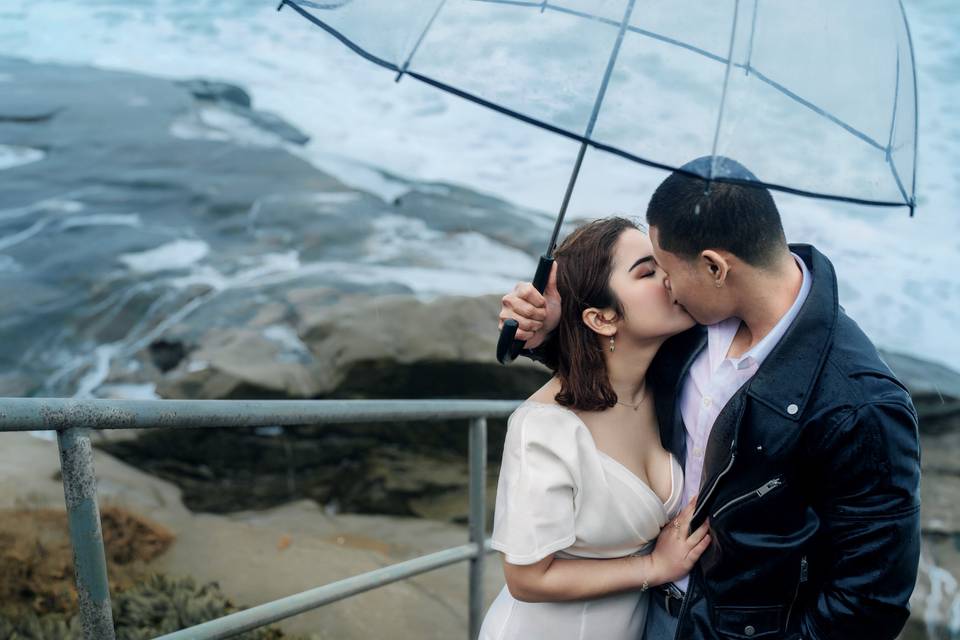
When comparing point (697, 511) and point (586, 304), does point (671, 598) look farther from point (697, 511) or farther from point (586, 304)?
point (586, 304)

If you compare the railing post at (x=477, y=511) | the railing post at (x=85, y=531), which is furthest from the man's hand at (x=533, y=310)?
the railing post at (x=85, y=531)

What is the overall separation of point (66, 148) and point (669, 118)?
→ 10.1m

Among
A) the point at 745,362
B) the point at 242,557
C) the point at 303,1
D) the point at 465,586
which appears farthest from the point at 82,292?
the point at 745,362

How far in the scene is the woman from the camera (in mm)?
1728

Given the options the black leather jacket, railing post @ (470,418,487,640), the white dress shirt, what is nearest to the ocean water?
railing post @ (470,418,487,640)

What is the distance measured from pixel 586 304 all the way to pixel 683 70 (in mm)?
462

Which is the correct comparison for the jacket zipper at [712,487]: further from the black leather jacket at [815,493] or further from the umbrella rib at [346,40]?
the umbrella rib at [346,40]

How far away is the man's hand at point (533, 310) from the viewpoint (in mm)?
1825

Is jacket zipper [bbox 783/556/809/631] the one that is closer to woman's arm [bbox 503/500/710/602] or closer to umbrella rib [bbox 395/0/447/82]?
woman's arm [bbox 503/500/710/602]

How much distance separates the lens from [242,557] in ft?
14.4

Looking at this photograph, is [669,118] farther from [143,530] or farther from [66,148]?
[66,148]

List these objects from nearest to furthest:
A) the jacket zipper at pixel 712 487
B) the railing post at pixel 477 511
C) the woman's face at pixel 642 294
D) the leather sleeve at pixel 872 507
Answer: the leather sleeve at pixel 872 507 → the jacket zipper at pixel 712 487 → the woman's face at pixel 642 294 → the railing post at pixel 477 511

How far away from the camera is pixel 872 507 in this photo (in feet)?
A: 4.85

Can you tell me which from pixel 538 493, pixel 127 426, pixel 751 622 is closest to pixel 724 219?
pixel 538 493
